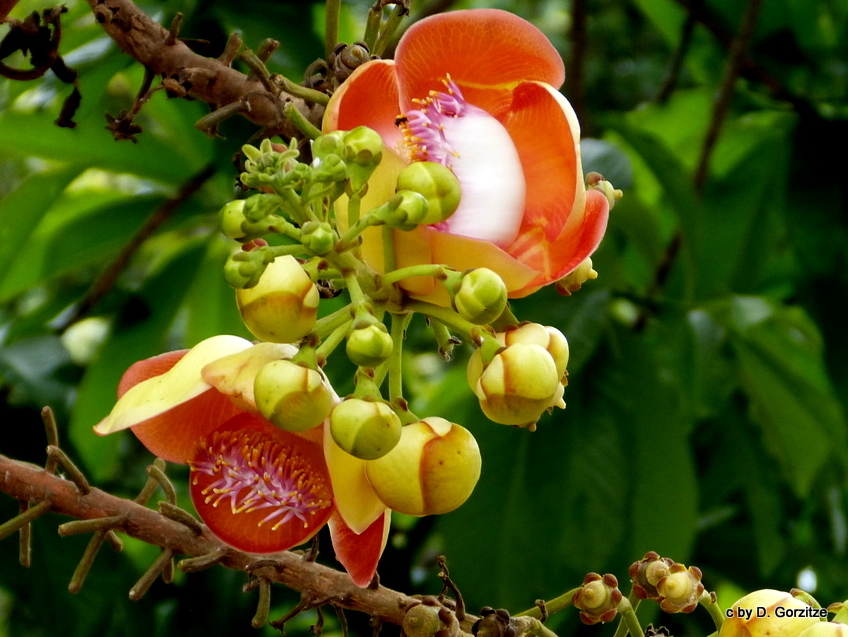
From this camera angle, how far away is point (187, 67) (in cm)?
58

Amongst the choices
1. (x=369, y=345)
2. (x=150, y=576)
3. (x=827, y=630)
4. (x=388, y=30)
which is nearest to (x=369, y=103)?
(x=388, y=30)

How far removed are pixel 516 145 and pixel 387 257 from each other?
0.36 feet

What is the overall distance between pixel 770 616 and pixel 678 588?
7cm

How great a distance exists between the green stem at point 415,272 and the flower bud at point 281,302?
39 millimetres

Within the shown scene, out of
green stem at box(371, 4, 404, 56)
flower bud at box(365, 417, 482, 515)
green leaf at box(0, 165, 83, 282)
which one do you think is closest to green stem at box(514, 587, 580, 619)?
flower bud at box(365, 417, 482, 515)

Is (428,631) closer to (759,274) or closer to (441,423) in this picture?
(441,423)

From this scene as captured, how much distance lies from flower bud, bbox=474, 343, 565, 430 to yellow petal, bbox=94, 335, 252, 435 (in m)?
0.14

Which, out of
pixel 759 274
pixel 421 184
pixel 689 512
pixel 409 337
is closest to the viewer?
pixel 421 184

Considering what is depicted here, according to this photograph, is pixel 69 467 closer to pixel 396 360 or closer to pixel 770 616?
pixel 396 360

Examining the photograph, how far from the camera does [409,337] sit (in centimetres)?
156

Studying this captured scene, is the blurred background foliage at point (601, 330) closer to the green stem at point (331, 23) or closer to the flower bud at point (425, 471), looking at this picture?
the green stem at point (331, 23)

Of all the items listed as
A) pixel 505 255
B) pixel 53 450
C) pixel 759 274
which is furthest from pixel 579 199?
pixel 759 274

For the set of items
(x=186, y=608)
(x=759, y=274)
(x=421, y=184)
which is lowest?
(x=186, y=608)

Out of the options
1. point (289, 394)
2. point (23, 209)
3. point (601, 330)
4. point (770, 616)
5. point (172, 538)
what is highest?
point (289, 394)
